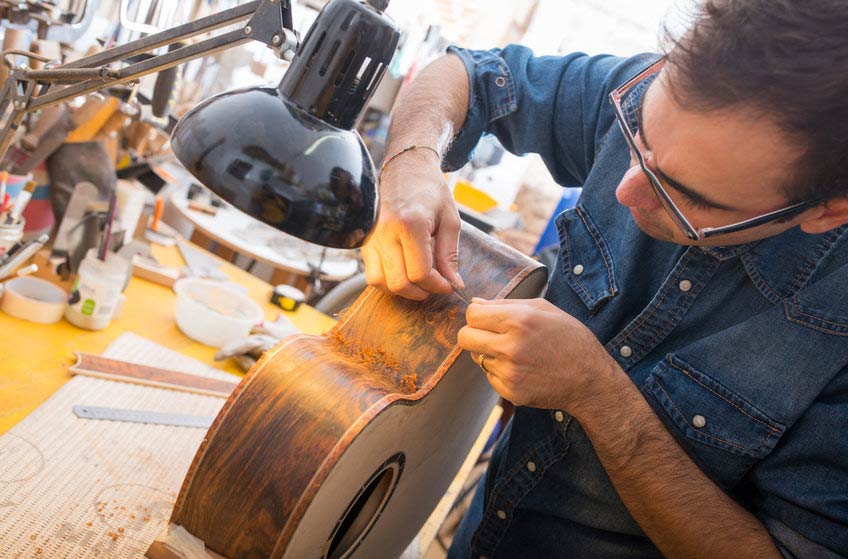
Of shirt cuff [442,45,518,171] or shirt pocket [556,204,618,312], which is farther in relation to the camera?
shirt cuff [442,45,518,171]

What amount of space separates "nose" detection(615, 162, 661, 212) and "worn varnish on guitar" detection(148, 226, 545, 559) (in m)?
0.30

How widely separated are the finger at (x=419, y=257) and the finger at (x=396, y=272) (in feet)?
0.04

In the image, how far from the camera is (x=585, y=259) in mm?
1450

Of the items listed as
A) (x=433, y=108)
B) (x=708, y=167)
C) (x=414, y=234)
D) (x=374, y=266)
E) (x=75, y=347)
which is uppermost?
(x=708, y=167)

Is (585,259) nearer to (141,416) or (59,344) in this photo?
(141,416)

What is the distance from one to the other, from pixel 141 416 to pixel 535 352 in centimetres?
90

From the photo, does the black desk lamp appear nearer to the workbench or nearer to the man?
the man

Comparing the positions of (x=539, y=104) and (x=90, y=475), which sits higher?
(x=539, y=104)

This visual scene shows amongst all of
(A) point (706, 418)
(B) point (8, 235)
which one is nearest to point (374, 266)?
(A) point (706, 418)

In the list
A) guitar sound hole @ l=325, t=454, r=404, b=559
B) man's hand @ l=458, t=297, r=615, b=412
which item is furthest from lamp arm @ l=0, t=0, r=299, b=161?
guitar sound hole @ l=325, t=454, r=404, b=559

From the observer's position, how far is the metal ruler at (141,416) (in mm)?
1327

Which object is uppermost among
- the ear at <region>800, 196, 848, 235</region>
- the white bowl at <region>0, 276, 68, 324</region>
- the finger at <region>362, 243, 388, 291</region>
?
the ear at <region>800, 196, 848, 235</region>

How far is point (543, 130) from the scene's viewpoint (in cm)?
161

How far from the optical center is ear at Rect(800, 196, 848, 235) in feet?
3.53
